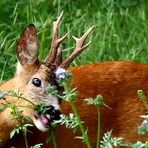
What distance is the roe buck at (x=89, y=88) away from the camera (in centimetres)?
684

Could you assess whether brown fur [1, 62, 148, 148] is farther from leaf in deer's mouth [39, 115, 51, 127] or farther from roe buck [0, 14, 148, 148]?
leaf in deer's mouth [39, 115, 51, 127]

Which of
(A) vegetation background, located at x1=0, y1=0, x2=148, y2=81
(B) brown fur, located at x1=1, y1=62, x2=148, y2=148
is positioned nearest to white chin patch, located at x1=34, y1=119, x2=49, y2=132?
(B) brown fur, located at x1=1, y1=62, x2=148, y2=148

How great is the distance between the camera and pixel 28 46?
6.89 metres

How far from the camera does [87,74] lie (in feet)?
25.0

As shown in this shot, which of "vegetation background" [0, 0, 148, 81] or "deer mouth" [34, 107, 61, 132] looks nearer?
"deer mouth" [34, 107, 61, 132]

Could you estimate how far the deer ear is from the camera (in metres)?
6.88

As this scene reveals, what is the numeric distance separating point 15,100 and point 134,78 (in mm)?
1246

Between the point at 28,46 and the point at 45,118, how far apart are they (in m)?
0.67

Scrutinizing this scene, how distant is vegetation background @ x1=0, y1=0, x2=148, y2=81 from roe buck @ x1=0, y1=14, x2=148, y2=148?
1485 millimetres

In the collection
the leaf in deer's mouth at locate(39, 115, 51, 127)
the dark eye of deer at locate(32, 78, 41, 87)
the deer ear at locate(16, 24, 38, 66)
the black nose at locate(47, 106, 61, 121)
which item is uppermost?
the deer ear at locate(16, 24, 38, 66)

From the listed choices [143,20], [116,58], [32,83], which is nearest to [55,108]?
[32,83]

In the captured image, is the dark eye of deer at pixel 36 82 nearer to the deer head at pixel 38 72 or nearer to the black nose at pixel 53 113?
the deer head at pixel 38 72

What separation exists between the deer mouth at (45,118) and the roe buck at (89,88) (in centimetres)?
22

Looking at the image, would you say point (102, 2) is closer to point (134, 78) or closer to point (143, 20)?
point (143, 20)
